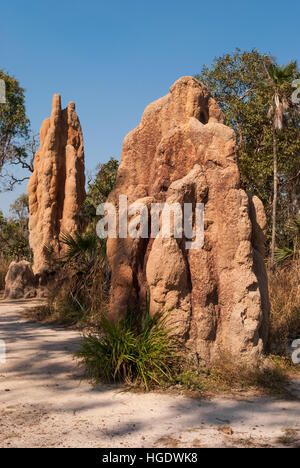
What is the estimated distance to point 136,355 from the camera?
5371 mm

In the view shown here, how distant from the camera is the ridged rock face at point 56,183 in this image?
15461 mm

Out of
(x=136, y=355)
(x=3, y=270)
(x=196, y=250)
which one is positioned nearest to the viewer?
(x=136, y=355)

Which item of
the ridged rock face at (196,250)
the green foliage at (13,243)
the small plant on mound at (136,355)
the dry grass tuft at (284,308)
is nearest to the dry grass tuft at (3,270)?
the green foliage at (13,243)

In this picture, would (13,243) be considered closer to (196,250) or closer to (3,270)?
(3,270)

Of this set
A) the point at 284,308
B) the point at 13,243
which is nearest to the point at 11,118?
the point at 13,243

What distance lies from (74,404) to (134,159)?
135 inches

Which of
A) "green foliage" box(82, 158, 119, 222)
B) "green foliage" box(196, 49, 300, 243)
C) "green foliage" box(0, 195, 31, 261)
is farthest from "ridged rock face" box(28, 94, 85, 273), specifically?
"green foliage" box(196, 49, 300, 243)

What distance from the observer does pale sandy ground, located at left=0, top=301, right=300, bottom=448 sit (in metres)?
3.85

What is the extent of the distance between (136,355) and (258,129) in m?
17.3

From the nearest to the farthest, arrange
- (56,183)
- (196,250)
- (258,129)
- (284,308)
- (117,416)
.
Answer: (117,416), (196,250), (284,308), (56,183), (258,129)

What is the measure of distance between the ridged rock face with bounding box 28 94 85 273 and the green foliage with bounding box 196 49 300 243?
741cm

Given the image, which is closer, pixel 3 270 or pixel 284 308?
pixel 284 308

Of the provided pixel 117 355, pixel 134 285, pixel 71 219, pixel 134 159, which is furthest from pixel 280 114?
pixel 117 355

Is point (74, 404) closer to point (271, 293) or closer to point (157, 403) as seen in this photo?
point (157, 403)
